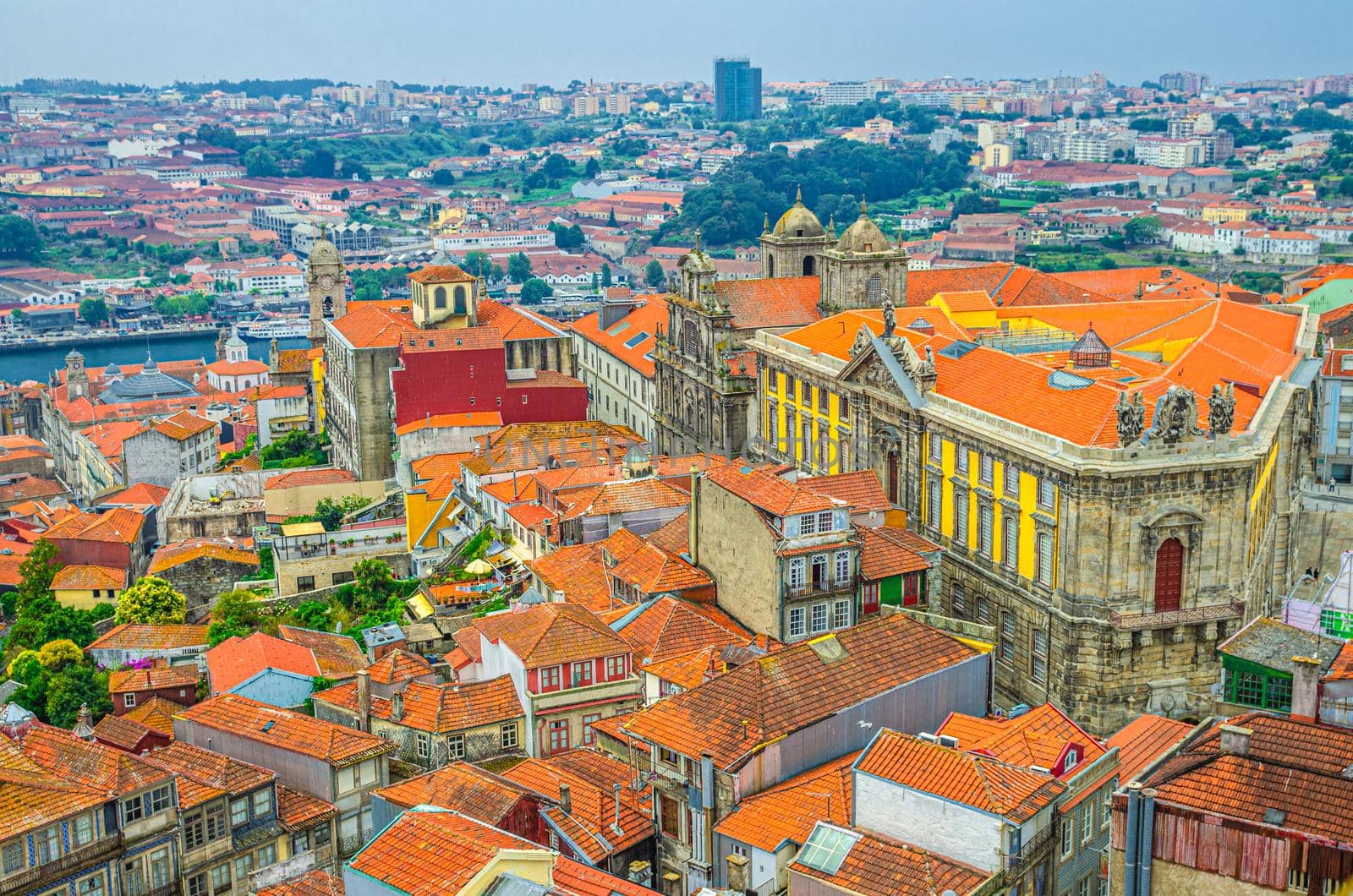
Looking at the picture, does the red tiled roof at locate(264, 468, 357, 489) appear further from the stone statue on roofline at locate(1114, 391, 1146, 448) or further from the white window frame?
the stone statue on roofline at locate(1114, 391, 1146, 448)

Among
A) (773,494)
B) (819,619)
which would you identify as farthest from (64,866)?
(773,494)

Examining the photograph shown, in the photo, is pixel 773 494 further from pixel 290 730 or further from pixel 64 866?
pixel 64 866

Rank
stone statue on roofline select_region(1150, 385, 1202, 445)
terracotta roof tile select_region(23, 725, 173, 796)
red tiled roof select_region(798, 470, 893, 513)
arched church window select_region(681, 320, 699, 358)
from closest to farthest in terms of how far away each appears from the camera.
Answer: terracotta roof tile select_region(23, 725, 173, 796)
stone statue on roofline select_region(1150, 385, 1202, 445)
red tiled roof select_region(798, 470, 893, 513)
arched church window select_region(681, 320, 699, 358)

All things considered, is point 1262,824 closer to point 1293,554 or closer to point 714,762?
point 714,762

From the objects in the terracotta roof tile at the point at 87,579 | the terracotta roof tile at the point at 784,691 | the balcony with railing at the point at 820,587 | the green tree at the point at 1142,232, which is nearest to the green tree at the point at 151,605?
the terracotta roof tile at the point at 87,579

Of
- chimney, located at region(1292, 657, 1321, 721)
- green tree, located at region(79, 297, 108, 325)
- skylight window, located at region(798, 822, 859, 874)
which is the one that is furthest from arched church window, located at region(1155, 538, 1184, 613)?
green tree, located at region(79, 297, 108, 325)

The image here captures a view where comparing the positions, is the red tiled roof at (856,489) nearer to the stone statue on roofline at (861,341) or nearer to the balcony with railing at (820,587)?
the balcony with railing at (820,587)
